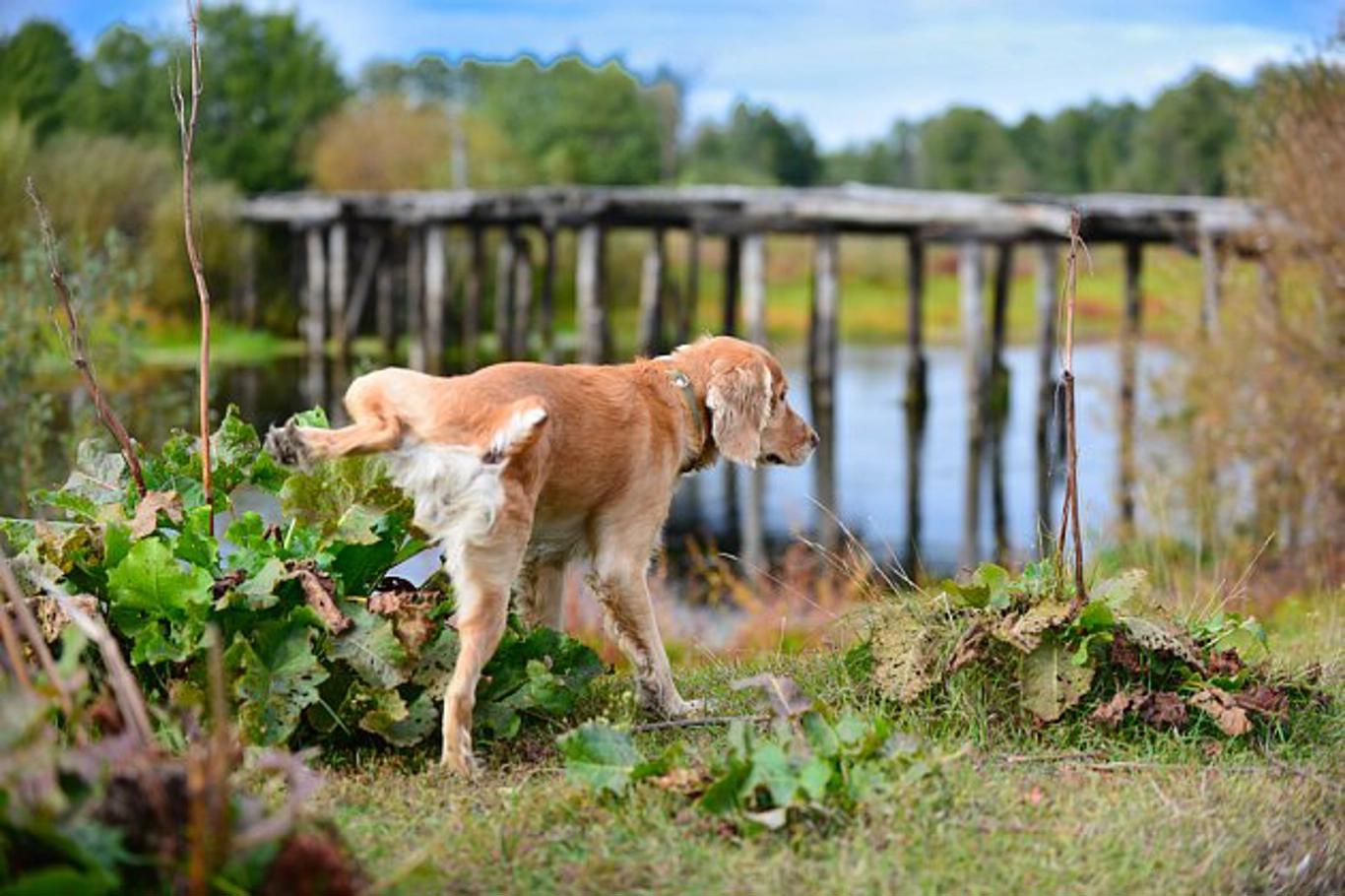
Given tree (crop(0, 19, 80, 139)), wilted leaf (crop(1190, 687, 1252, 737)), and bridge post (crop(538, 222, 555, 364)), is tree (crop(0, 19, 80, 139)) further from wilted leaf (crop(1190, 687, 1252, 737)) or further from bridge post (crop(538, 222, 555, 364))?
wilted leaf (crop(1190, 687, 1252, 737))

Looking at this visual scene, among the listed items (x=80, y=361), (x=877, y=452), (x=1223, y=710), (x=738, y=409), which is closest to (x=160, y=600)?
(x=80, y=361)

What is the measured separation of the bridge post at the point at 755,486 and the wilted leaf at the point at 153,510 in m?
3.88

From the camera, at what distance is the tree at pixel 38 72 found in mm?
23656

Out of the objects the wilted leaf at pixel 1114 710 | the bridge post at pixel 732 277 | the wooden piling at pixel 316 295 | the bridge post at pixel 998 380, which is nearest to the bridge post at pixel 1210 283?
the bridge post at pixel 998 380

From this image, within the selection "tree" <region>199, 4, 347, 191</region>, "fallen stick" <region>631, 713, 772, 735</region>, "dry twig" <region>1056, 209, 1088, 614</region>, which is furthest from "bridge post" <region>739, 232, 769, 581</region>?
"tree" <region>199, 4, 347, 191</region>

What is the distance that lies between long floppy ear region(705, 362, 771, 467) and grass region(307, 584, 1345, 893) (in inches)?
40.3

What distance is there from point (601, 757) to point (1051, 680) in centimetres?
159

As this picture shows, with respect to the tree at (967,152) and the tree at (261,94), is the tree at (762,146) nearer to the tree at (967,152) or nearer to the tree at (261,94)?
the tree at (967,152)

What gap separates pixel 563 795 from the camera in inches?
185

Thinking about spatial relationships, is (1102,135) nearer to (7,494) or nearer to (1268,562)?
(1268,562)

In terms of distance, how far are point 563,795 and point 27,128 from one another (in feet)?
55.8

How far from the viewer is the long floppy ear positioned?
5.84m

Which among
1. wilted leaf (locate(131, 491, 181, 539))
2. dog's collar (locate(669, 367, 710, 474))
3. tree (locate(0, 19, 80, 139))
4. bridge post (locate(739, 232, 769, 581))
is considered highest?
tree (locate(0, 19, 80, 139))

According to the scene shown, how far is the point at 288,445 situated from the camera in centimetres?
487
